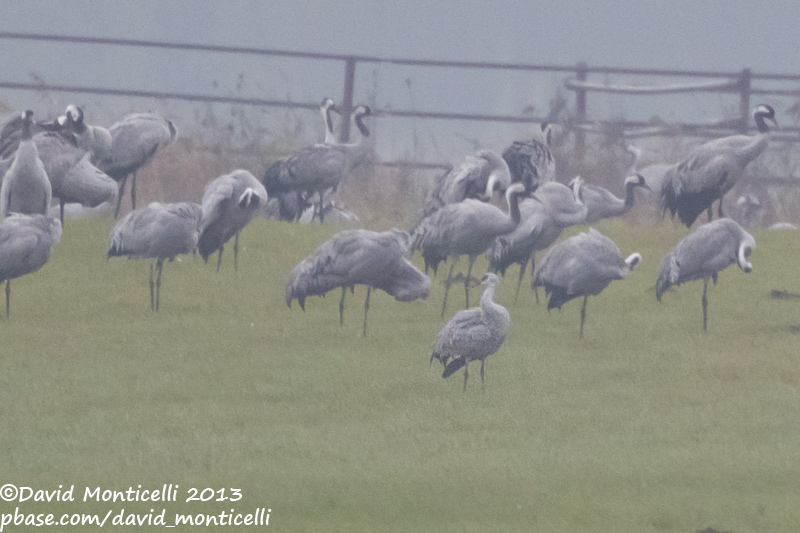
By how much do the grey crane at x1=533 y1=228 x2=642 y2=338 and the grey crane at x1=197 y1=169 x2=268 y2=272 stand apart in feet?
9.62

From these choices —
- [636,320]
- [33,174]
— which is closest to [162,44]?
[33,174]

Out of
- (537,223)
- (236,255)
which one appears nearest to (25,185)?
(236,255)

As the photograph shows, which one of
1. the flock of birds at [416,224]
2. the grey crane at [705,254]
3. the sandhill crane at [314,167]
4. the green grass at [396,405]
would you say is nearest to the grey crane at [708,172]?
the flock of birds at [416,224]

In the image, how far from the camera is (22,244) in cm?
1066

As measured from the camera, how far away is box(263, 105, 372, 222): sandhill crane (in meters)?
14.7

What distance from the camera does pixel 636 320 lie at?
11.4 m

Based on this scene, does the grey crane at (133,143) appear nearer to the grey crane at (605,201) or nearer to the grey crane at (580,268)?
the grey crane at (605,201)

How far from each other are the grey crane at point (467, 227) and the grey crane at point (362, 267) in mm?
689

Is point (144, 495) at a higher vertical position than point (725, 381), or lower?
lower

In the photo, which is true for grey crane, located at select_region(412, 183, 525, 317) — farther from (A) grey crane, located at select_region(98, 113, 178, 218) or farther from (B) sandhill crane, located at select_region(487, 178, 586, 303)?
(A) grey crane, located at select_region(98, 113, 178, 218)

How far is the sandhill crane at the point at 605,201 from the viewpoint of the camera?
13495 millimetres

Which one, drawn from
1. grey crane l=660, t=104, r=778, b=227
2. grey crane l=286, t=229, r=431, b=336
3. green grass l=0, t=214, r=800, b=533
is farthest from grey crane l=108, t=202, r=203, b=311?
grey crane l=660, t=104, r=778, b=227

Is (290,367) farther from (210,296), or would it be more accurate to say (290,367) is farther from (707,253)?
(707,253)

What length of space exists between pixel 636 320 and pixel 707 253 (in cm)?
86
